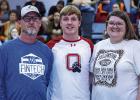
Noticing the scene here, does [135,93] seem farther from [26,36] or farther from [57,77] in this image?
[26,36]

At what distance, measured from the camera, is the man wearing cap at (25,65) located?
432 centimetres

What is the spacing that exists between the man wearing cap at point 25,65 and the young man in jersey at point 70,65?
0.70 feet

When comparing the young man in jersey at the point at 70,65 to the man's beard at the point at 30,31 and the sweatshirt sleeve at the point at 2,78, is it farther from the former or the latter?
the sweatshirt sleeve at the point at 2,78

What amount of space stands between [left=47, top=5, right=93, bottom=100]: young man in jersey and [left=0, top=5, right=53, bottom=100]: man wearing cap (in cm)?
21

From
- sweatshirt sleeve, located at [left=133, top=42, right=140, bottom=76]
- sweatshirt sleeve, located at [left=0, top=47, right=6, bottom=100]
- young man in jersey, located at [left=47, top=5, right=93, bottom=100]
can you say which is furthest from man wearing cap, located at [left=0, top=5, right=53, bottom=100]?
sweatshirt sleeve, located at [left=133, top=42, right=140, bottom=76]

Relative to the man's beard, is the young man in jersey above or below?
below

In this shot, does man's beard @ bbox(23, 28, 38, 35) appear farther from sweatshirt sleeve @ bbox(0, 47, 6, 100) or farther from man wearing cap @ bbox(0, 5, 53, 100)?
sweatshirt sleeve @ bbox(0, 47, 6, 100)

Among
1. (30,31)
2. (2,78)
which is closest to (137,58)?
(30,31)

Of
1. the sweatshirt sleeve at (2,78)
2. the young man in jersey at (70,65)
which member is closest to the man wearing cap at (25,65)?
the sweatshirt sleeve at (2,78)

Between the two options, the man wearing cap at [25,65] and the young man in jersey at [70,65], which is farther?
the young man in jersey at [70,65]

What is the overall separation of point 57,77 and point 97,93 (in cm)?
45

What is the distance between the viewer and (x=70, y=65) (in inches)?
185

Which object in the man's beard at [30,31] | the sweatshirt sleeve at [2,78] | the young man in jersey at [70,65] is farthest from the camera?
the young man in jersey at [70,65]

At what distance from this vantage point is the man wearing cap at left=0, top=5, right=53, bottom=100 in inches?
170
